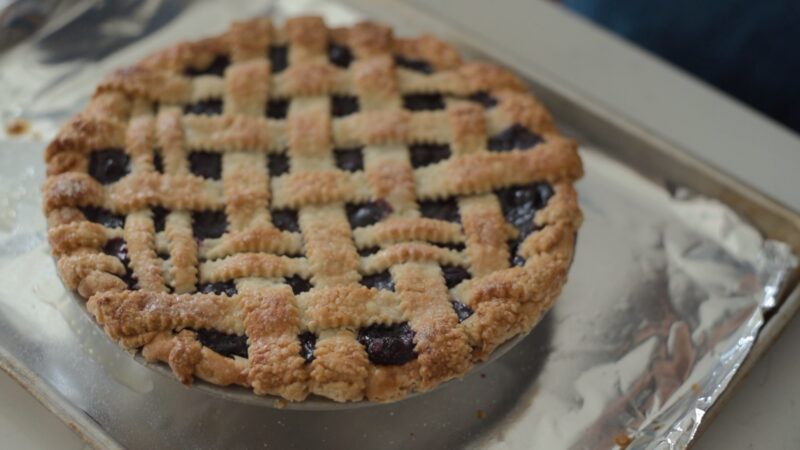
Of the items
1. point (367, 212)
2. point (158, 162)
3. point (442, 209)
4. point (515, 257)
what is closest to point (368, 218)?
point (367, 212)

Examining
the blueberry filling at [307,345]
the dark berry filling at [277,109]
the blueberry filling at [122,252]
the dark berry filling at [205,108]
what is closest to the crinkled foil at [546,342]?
the blueberry filling at [122,252]

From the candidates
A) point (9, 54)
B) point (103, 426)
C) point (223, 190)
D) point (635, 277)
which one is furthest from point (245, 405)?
point (9, 54)

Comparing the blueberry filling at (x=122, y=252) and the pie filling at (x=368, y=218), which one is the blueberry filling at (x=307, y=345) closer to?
the pie filling at (x=368, y=218)

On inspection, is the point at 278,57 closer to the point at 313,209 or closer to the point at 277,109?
the point at 277,109

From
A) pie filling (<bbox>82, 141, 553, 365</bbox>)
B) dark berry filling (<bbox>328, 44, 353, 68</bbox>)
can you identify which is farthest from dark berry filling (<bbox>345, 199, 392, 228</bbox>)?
dark berry filling (<bbox>328, 44, 353, 68</bbox>)

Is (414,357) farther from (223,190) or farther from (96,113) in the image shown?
(96,113)

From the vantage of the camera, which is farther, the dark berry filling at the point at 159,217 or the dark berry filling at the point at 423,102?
the dark berry filling at the point at 423,102

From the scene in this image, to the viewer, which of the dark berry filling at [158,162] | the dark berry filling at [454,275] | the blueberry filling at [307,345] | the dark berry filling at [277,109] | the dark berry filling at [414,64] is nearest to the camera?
the blueberry filling at [307,345]
